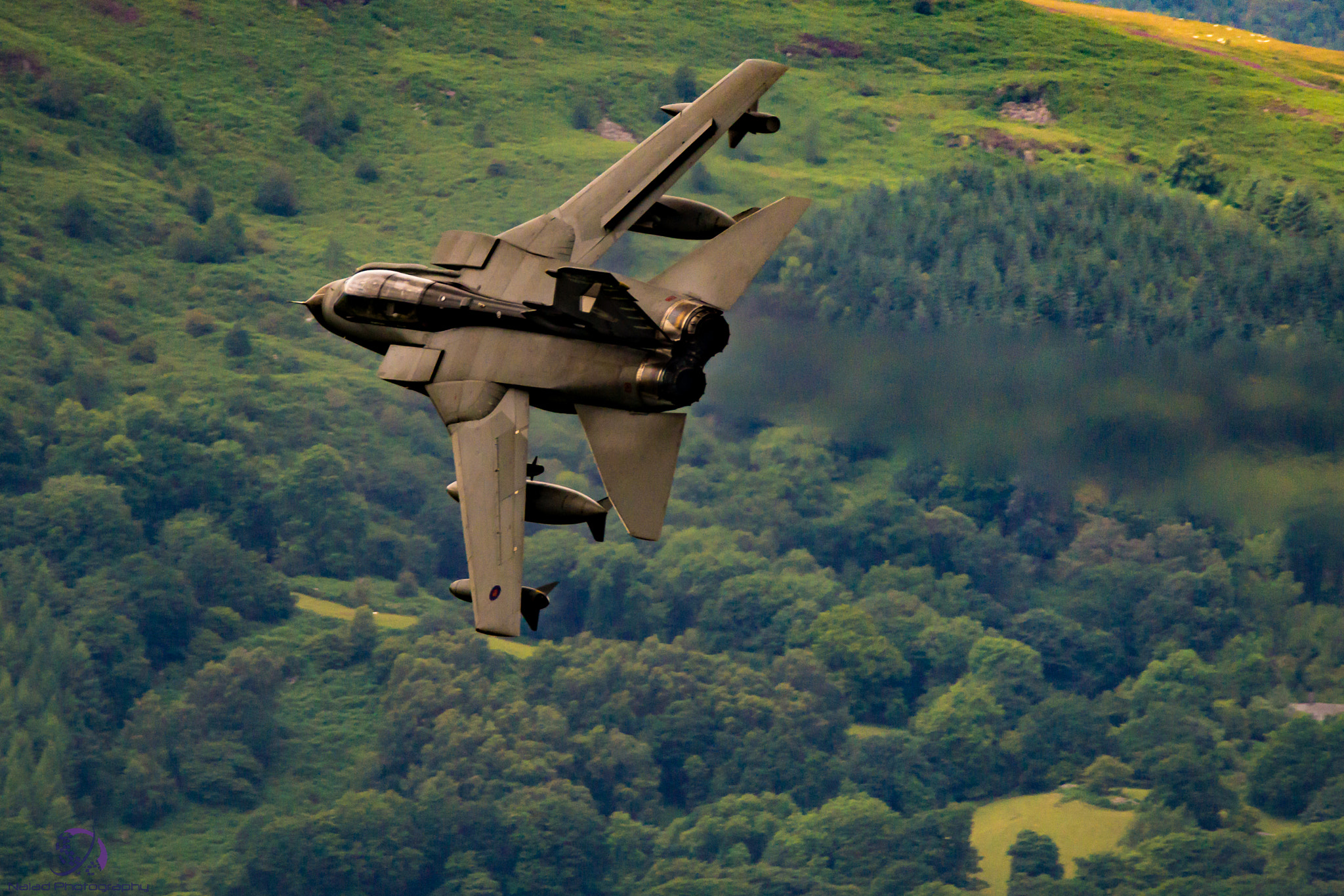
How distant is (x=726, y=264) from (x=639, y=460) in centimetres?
555

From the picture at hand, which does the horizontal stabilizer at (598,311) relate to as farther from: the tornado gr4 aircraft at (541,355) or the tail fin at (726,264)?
the tail fin at (726,264)

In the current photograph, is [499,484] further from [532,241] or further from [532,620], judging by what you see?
[532,241]

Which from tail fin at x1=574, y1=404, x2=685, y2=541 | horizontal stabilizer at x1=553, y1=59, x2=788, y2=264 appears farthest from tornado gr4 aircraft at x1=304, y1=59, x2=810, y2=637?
horizontal stabilizer at x1=553, y1=59, x2=788, y2=264

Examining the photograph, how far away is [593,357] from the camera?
48.2 meters

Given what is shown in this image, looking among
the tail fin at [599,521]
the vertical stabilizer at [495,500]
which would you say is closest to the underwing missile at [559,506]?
the tail fin at [599,521]

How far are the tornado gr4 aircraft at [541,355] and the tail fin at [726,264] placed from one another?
4cm

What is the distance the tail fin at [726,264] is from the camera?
4869 centimetres

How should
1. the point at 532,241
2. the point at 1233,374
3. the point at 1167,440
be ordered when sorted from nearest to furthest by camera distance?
the point at 532,241 < the point at 1233,374 < the point at 1167,440

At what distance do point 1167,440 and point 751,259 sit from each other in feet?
381

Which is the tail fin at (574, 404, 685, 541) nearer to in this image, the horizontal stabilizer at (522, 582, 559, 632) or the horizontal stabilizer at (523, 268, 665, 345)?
the horizontal stabilizer at (523, 268, 665, 345)

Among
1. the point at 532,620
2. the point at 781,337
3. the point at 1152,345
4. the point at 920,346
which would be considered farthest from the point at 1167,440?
the point at 532,620

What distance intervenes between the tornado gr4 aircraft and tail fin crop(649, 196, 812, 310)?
0.12 ft

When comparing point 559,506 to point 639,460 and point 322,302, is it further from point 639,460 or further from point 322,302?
point 322,302

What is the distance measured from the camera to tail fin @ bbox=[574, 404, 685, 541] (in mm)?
47188
